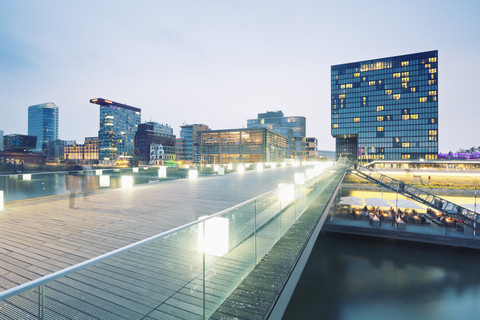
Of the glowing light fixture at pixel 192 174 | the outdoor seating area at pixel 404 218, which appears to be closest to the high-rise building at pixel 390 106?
the outdoor seating area at pixel 404 218

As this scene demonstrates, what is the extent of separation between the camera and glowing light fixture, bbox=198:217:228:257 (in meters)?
3.11

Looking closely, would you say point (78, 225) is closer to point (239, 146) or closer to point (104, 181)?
point (104, 181)

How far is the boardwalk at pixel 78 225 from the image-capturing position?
4.70m

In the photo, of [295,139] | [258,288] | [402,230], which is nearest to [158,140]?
[295,139]

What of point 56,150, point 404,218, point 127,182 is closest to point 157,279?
point 127,182

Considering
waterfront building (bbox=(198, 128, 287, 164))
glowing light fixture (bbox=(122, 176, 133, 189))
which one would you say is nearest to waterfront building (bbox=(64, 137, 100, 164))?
waterfront building (bbox=(198, 128, 287, 164))

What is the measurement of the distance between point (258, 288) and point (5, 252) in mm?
5216

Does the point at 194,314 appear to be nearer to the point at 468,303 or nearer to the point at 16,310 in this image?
the point at 16,310

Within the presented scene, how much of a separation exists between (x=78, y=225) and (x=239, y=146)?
88.0m

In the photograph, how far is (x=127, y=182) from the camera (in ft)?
46.9

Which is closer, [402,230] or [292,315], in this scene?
[292,315]

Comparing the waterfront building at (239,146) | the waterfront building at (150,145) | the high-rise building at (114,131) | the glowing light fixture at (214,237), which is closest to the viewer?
the glowing light fixture at (214,237)

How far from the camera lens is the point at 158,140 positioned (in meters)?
157

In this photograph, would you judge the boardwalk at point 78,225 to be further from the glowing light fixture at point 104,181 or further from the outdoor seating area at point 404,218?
the outdoor seating area at point 404,218
